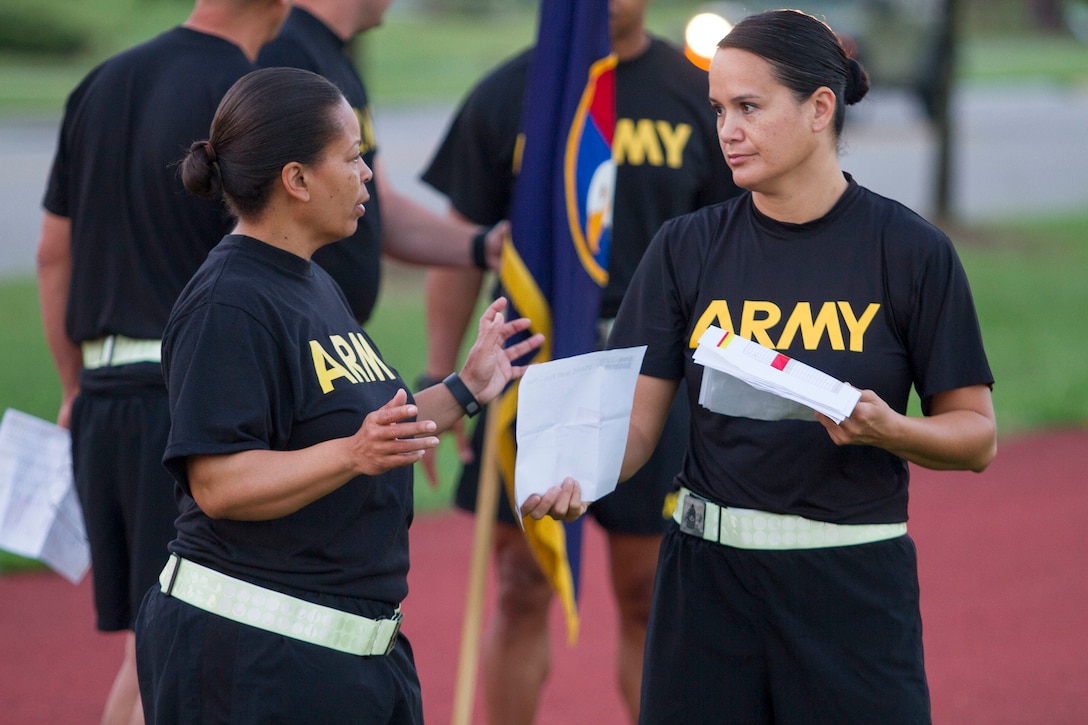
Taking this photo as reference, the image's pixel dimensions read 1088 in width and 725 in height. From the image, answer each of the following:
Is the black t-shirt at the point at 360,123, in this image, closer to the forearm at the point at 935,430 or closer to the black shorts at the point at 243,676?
the black shorts at the point at 243,676

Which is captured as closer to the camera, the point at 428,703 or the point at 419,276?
the point at 428,703

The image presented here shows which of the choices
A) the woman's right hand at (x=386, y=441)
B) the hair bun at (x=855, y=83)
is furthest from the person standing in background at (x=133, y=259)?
the hair bun at (x=855, y=83)

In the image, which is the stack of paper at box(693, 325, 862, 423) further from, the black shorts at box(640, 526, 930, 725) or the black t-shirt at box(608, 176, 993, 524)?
the black shorts at box(640, 526, 930, 725)

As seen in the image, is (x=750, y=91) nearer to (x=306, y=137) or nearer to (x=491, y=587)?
(x=306, y=137)

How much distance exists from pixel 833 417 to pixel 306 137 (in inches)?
44.0

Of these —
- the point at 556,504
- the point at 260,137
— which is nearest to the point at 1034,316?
the point at 556,504

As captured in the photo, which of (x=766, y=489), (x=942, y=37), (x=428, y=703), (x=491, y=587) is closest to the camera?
(x=766, y=489)

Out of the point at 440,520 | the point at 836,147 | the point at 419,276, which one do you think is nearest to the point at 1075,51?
the point at 419,276

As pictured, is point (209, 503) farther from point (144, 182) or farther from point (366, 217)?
point (366, 217)

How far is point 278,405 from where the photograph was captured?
249cm

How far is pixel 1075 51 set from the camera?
40.2 m

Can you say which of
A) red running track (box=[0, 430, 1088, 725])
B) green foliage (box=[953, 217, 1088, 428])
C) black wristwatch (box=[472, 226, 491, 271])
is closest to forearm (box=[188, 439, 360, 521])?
→ black wristwatch (box=[472, 226, 491, 271])

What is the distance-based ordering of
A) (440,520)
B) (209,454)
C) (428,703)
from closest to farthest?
1. (209,454)
2. (428,703)
3. (440,520)

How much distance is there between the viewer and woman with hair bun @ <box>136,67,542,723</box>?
2422 millimetres
